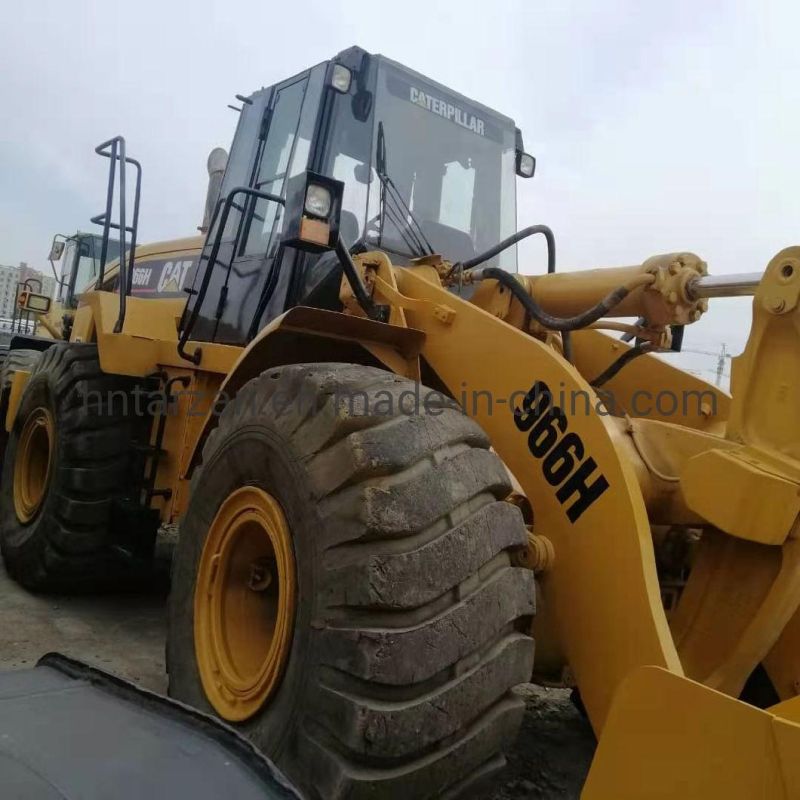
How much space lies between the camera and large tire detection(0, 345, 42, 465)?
6.06 metres

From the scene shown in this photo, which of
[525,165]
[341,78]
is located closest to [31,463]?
[341,78]

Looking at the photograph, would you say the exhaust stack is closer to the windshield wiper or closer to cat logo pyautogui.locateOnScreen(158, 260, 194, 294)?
cat logo pyautogui.locateOnScreen(158, 260, 194, 294)

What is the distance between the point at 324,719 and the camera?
187 cm

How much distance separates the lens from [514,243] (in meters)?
3.65

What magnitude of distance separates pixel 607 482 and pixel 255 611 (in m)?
1.26

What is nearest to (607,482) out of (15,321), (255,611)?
(255,611)

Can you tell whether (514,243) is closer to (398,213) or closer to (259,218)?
(398,213)

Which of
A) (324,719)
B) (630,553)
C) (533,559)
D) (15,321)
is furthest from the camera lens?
(15,321)

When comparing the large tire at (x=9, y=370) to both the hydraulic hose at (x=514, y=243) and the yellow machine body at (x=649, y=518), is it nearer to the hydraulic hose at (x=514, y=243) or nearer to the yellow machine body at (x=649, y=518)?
the hydraulic hose at (x=514, y=243)

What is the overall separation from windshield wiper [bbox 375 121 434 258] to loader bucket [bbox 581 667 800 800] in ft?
8.54

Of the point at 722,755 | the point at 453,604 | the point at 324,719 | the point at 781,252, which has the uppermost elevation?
the point at 781,252

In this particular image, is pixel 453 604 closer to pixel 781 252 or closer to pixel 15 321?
pixel 781 252

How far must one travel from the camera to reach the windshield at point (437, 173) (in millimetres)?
3705

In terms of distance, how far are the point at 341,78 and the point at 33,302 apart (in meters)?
5.97
